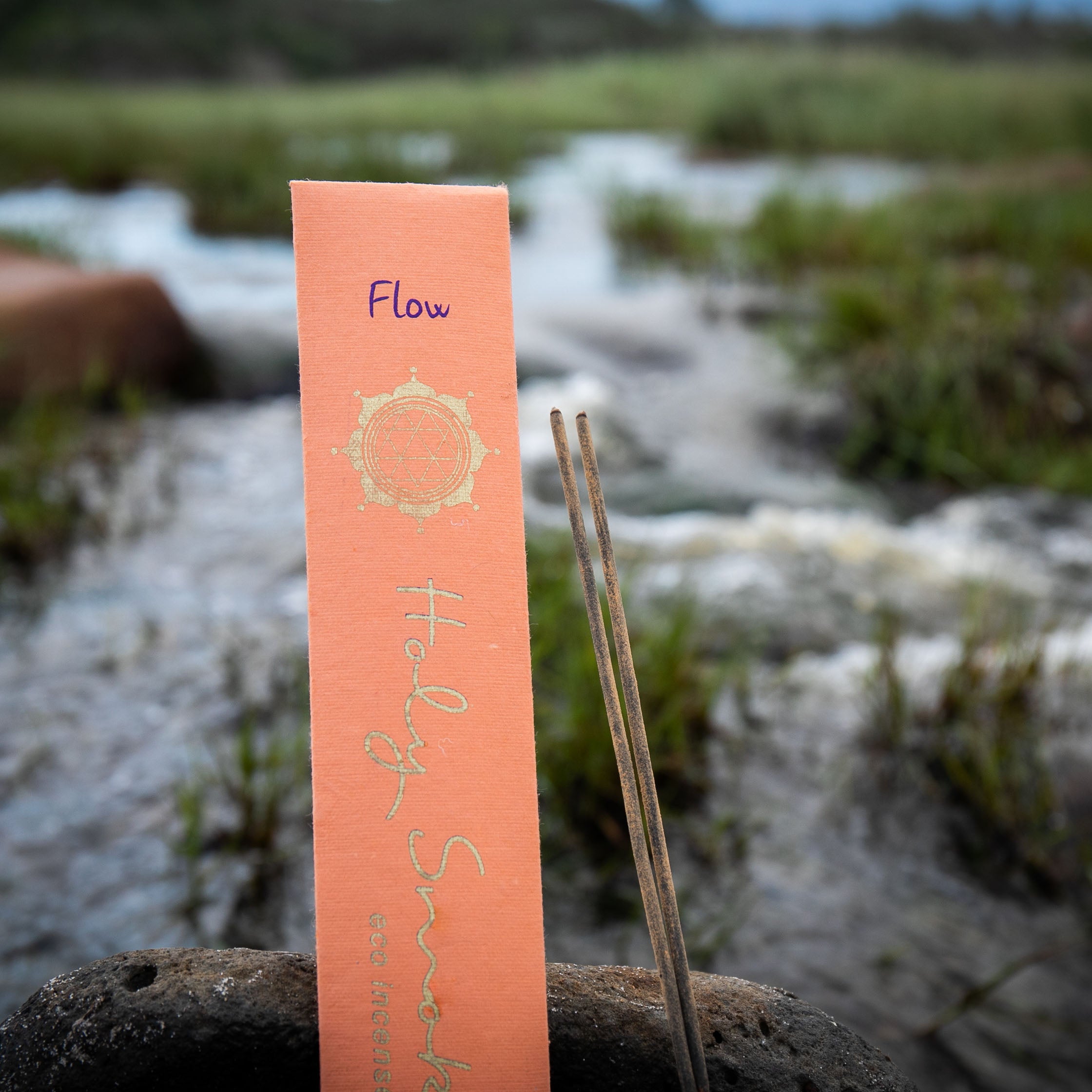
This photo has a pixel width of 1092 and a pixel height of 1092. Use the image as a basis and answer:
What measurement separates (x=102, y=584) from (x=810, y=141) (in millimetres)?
9176

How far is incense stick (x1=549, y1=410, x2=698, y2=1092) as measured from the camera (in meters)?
0.52

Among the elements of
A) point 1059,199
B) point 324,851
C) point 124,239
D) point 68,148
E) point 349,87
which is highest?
point 349,87

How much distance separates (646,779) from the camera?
0.53 m

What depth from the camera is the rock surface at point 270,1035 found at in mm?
606

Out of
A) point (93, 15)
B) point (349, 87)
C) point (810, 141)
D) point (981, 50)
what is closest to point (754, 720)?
point (810, 141)

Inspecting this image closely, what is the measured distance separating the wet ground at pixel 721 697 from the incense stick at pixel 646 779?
719 millimetres

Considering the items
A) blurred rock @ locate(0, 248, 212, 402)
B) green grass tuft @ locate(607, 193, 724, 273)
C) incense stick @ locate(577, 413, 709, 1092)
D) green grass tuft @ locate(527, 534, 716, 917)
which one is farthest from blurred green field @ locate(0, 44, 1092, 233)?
incense stick @ locate(577, 413, 709, 1092)

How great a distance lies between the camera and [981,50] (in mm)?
13391

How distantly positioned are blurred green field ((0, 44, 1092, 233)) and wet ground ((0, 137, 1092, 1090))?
→ 285 centimetres

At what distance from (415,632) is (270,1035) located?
293mm

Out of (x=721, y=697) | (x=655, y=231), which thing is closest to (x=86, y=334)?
(x=721, y=697)

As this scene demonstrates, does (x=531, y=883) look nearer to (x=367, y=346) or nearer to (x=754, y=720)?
(x=367, y=346)

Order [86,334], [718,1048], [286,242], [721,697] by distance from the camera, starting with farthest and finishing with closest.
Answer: [286,242] → [86,334] → [721,697] → [718,1048]

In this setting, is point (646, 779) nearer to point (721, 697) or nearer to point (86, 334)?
point (721, 697)
